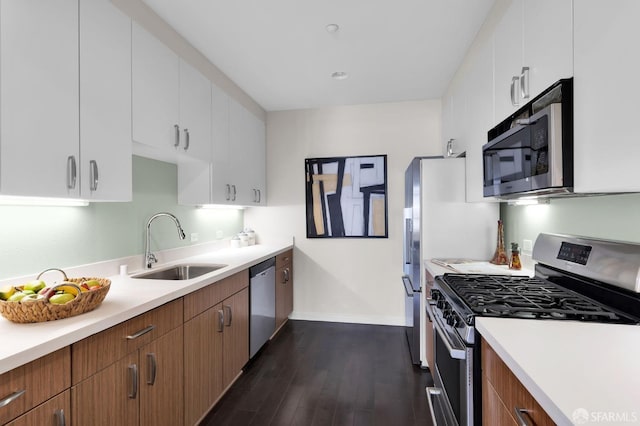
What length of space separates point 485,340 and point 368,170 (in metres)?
2.71

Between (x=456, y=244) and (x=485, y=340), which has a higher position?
(x=456, y=244)

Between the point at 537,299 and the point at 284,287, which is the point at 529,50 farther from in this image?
the point at 284,287

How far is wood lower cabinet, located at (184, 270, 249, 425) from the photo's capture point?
1770 mm

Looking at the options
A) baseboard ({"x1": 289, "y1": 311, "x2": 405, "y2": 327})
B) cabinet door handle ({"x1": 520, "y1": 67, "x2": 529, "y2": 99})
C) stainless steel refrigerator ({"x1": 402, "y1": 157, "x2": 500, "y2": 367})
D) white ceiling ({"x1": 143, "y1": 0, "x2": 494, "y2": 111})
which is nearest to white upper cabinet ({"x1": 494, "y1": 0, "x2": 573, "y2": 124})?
cabinet door handle ({"x1": 520, "y1": 67, "x2": 529, "y2": 99})

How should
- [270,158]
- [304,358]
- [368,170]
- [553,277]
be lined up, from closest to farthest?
[553,277] < [304,358] < [368,170] < [270,158]

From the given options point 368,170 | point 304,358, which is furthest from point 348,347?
point 368,170

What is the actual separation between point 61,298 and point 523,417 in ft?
4.99

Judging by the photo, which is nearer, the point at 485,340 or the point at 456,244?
the point at 485,340

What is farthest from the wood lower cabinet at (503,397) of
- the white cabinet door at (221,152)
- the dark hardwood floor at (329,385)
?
the white cabinet door at (221,152)

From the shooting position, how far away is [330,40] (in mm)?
2324

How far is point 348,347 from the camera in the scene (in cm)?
303

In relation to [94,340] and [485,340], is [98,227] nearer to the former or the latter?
[94,340]

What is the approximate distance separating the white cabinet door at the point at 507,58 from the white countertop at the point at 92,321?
1969 mm

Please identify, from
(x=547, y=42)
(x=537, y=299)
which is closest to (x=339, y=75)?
(x=547, y=42)
